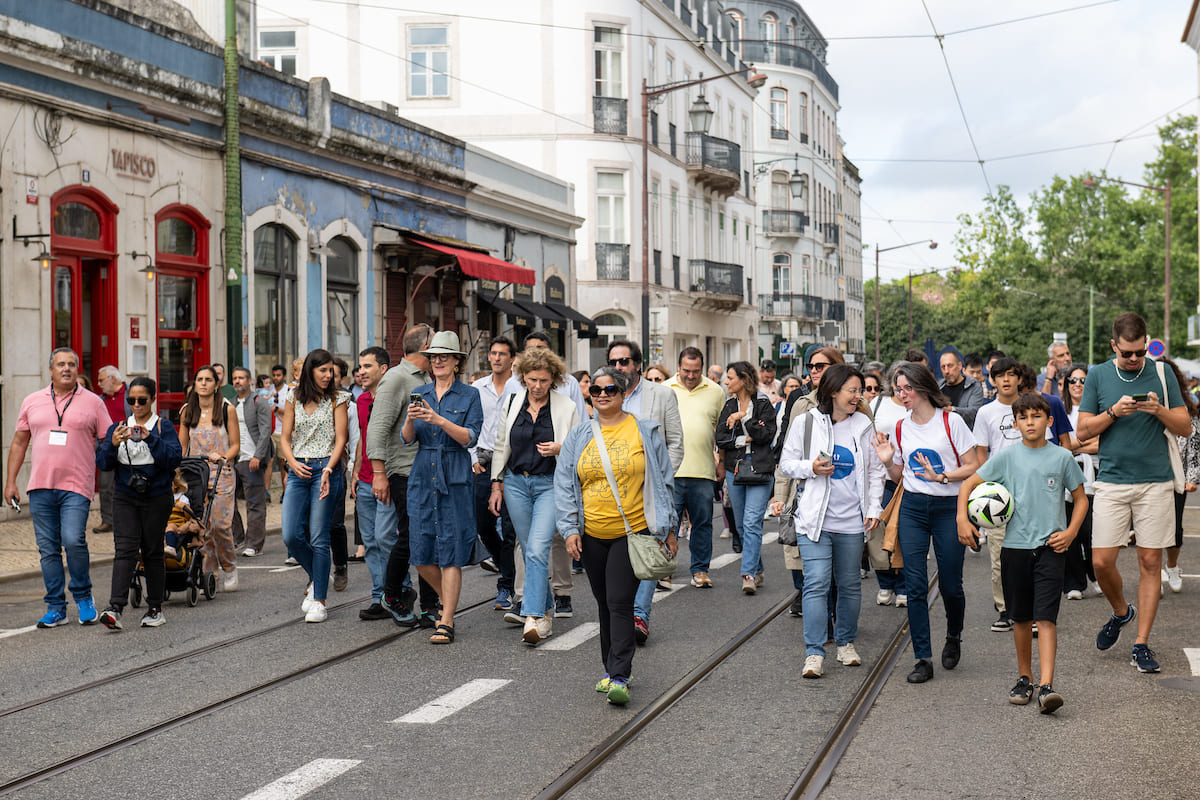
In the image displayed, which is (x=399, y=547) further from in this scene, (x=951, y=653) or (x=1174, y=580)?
(x=1174, y=580)

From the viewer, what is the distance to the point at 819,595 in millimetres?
7824

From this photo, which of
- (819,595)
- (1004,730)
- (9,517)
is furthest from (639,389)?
(9,517)

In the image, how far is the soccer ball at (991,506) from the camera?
23.1ft

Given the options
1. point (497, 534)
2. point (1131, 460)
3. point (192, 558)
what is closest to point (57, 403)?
point (192, 558)

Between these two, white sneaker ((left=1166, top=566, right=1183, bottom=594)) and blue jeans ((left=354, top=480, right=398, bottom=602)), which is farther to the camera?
white sneaker ((left=1166, top=566, right=1183, bottom=594))

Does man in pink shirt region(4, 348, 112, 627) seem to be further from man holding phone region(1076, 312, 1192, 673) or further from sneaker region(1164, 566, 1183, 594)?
sneaker region(1164, 566, 1183, 594)

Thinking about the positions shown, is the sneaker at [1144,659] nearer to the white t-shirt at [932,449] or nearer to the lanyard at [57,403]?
the white t-shirt at [932,449]

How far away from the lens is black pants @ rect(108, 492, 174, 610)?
9539 millimetres

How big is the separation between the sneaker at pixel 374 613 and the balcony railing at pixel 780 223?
186 feet

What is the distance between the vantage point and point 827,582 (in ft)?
25.8

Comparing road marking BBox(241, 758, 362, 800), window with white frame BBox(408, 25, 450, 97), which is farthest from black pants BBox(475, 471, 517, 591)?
window with white frame BBox(408, 25, 450, 97)

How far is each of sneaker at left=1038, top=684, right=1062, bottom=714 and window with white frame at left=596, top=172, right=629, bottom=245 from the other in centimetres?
3318

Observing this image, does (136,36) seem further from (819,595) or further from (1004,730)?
(1004,730)

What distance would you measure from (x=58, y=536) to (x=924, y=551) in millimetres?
5709
